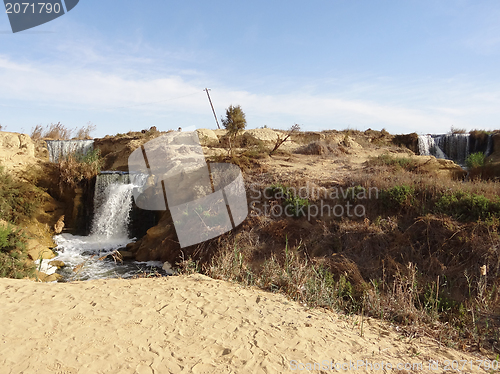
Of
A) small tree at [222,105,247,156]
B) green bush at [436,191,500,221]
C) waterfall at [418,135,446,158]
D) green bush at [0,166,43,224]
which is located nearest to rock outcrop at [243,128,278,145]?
small tree at [222,105,247,156]

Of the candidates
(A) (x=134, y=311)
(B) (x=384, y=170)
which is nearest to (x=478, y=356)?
(A) (x=134, y=311)

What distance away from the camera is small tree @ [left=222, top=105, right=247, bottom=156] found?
56.7ft

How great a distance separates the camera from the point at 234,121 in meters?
17.5

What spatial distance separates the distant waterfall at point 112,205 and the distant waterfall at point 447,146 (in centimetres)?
1666

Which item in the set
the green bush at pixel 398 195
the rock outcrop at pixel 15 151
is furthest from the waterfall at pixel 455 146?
the rock outcrop at pixel 15 151

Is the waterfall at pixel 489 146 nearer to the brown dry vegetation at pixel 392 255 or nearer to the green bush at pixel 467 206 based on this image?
the brown dry vegetation at pixel 392 255

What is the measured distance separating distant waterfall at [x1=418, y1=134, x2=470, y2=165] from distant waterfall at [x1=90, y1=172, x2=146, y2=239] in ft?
54.7

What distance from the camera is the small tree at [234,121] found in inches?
681

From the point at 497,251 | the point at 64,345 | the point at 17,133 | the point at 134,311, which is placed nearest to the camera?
the point at 64,345

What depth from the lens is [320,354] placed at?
3715mm

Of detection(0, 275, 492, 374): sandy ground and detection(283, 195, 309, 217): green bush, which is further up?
detection(283, 195, 309, 217): green bush

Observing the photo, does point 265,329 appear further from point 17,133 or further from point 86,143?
point 86,143

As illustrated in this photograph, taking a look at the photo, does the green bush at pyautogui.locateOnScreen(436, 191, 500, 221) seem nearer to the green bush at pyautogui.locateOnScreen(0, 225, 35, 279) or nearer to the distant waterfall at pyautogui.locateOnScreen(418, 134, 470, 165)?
the green bush at pyautogui.locateOnScreen(0, 225, 35, 279)

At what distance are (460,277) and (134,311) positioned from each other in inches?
246
